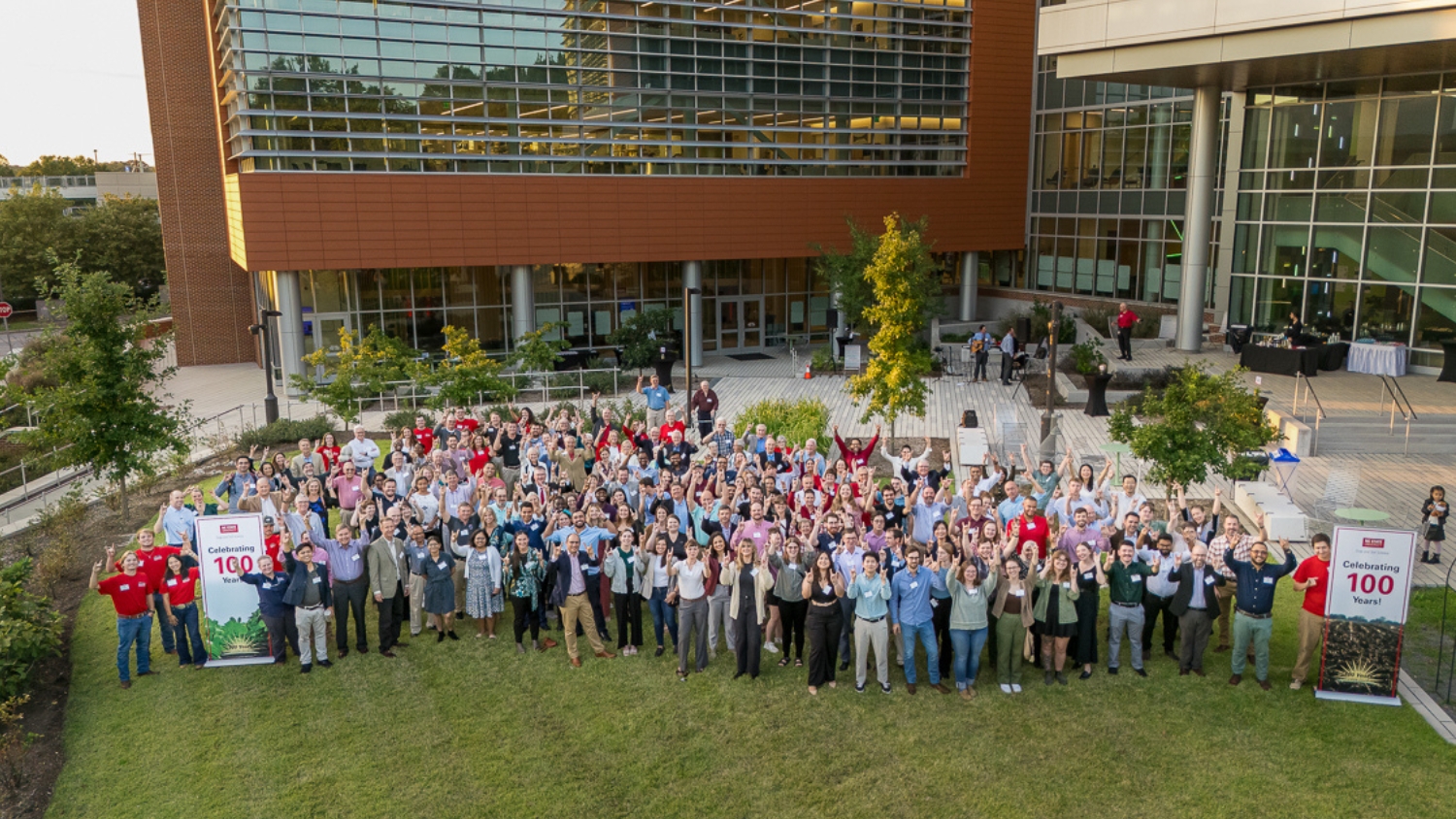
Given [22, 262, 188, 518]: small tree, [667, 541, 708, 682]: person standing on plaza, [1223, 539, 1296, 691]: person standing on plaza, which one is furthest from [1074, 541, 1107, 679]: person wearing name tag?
[22, 262, 188, 518]: small tree

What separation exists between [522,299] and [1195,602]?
77.9ft

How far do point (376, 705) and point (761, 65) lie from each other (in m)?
26.6

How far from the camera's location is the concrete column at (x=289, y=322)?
90.6 feet

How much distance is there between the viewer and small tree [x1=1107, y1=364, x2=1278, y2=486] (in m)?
13.5

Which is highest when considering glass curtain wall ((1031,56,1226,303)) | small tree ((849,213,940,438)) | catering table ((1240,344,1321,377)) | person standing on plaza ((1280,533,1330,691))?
glass curtain wall ((1031,56,1226,303))

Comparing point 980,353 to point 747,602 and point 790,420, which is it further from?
point 747,602

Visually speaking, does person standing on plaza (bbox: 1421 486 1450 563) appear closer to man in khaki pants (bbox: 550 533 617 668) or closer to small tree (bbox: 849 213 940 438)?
small tree (bbox: 849 213 940 438)

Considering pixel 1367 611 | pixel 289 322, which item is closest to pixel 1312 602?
pixel 1367 611

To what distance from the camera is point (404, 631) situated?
12117 mm

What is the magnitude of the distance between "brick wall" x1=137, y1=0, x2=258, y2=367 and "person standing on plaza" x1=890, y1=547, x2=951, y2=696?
31.0m

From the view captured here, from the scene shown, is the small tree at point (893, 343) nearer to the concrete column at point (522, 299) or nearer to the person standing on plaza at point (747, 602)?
the person standing on plaza at point (747, 602)

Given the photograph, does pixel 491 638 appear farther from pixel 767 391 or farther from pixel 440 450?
pixel 767 391

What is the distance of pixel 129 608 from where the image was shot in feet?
35.2

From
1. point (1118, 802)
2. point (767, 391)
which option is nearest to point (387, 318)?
point (767, 391)
